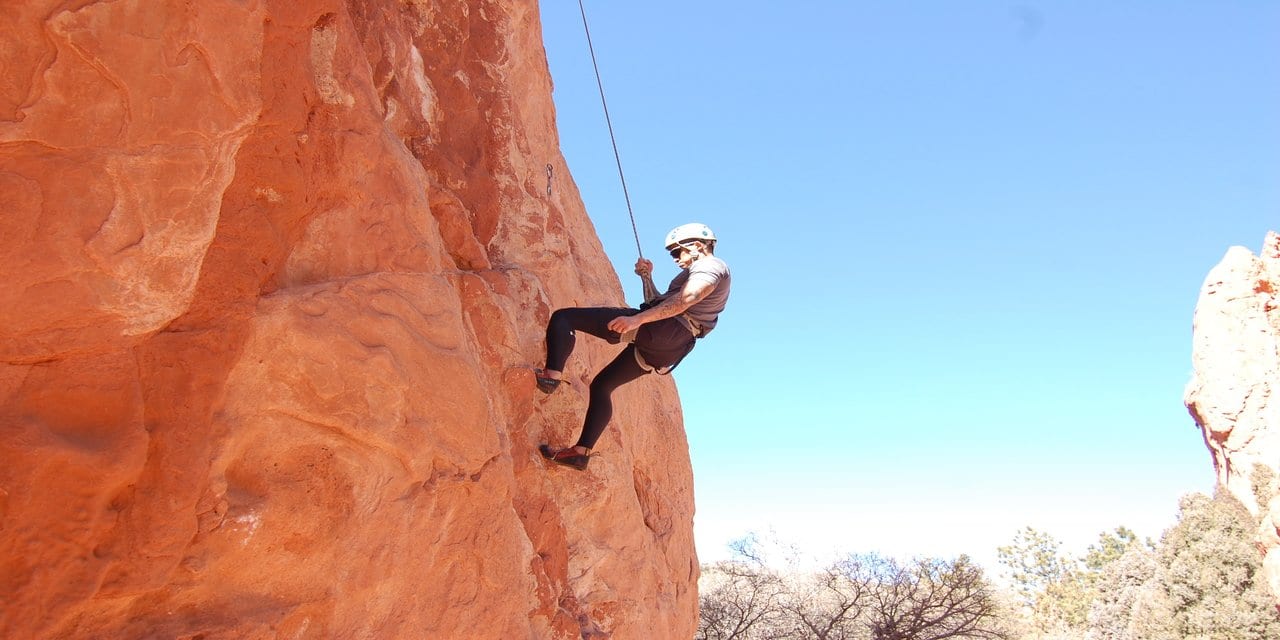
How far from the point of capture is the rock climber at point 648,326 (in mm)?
5094

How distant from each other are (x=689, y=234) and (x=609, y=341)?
0.86 m

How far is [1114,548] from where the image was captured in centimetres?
3969

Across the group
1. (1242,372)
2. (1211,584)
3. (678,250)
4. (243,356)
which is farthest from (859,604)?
(243,356)

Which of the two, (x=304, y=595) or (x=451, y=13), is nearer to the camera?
(x=304, y=595)

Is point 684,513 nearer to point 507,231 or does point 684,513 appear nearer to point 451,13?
point 507,231

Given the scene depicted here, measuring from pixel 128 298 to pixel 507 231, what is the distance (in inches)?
113

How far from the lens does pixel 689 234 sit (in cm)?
551

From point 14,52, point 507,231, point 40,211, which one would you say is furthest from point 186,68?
point 507,231

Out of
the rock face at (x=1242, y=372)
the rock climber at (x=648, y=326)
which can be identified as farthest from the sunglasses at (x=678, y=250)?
the rock face at (x=1242, y=372)

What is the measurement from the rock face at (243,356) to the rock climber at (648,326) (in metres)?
0.30

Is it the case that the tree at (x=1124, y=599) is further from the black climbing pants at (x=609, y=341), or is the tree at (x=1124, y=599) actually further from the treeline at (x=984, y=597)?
the black climbing pants at (x=609, y=341)

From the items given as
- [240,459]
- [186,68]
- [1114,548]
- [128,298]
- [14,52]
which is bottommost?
[240,459]

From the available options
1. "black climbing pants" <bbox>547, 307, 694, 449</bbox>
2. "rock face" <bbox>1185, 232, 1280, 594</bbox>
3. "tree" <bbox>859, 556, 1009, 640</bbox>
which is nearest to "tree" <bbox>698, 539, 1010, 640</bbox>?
"tree" <bbox>859, 556, 1009, 640</bbox>

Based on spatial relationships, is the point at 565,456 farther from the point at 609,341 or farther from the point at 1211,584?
the point at 1211,584
